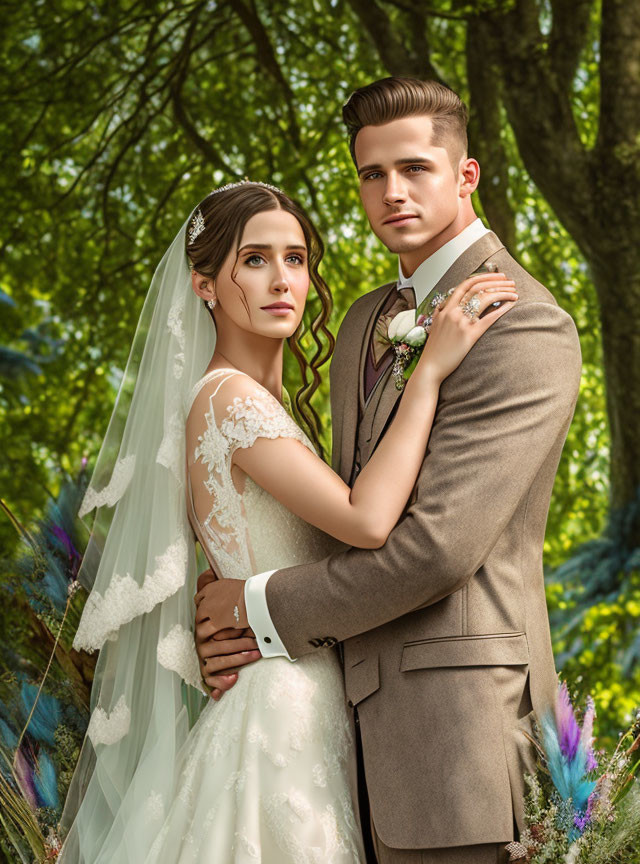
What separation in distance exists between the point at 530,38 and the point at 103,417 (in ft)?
11.6

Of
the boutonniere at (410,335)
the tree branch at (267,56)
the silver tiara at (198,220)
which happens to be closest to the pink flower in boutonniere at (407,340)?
the boutonniere at (410,335)

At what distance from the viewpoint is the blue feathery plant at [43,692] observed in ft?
8.92

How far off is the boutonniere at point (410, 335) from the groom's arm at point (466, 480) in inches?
5.7

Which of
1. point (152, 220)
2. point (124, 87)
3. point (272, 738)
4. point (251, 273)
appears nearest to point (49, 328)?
point (152, 220)

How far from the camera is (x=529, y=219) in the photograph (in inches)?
253

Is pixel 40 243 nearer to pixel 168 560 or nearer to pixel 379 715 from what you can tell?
pixel 168 560

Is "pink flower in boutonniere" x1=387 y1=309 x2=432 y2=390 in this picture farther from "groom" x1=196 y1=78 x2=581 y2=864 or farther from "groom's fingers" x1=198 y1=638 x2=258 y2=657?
"groom's fingers" x1=198 y1=638 x2=258 y2=657

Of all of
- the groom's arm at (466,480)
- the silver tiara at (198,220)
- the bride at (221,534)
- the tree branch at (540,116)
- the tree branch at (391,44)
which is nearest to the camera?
the groom's arm at (466,480)

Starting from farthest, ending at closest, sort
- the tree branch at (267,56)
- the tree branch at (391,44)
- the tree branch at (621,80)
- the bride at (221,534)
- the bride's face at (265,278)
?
the tree branch at (267,56) → the tree branch at (391,44) → the tree branch at (621,80) → the bride's face at (265,278) → the bride at (221,534)

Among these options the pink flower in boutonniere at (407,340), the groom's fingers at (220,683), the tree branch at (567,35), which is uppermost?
the tree branch at (567,35)

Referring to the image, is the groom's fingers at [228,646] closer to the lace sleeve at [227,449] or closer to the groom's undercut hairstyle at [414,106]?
the lace sleeve at [227,449]

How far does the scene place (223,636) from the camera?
2348mm

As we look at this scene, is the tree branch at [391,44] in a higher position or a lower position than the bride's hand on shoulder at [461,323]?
higher

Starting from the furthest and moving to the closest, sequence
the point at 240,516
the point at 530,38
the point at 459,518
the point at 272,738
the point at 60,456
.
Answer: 1. the point at 60,456
2. the point at 530,38
3. the point at 240,516
4. the point at 272,738
5. the point at 459,518
